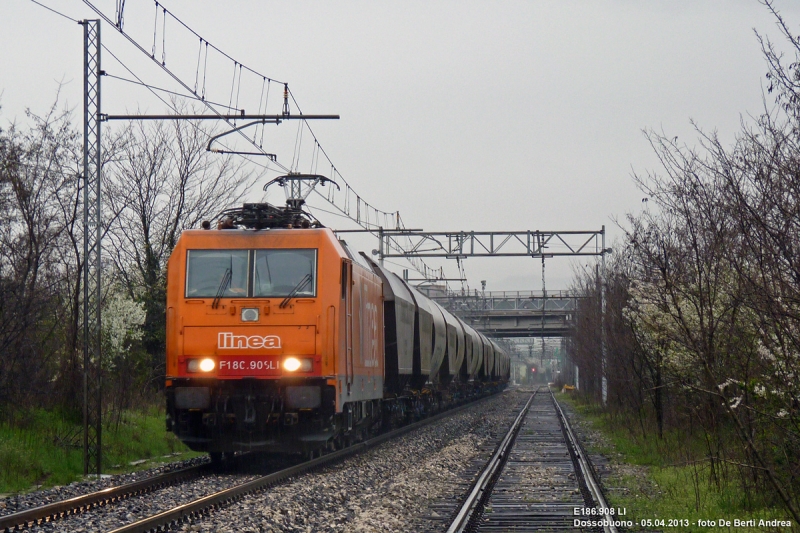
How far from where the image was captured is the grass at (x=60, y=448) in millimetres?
12758

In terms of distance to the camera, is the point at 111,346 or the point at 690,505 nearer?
the point at 690,505

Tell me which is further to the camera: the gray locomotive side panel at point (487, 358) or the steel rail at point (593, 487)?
the gray locomotive side panel at point (487, 358)

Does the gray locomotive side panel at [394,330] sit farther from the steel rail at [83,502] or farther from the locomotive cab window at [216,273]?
the steel rail at [83,502]

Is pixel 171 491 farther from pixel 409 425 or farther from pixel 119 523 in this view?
pixel 409 425

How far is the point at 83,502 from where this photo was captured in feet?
32.7

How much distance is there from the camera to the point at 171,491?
11258mm

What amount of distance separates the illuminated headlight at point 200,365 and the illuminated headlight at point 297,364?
105 cm

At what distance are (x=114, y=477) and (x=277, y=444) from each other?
2.33m

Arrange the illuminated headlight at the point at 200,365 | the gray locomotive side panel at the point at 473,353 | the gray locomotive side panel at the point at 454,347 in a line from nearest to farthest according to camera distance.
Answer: the illuminated headlight at the point at 200,365, the gray locomotive side panel at the point at 454,347, the gray locomotive side panel at the point at 473,353

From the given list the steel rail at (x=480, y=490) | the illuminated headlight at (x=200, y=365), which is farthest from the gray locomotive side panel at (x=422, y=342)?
the illuminated headlight at (x=200, y=365)

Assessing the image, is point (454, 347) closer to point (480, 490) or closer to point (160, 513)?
point (480, 490)

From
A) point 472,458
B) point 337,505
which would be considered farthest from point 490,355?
point 337,505

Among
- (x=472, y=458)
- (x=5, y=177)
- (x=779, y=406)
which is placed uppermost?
(x=5, y=177)

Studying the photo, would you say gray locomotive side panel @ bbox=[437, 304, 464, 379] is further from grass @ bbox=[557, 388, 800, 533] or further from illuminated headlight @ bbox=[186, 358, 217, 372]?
illuminated headlight @ bbox=[186, 358, 217, 372]
